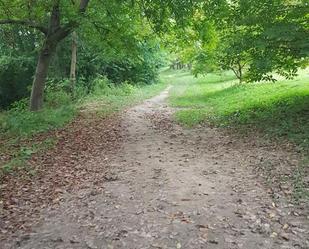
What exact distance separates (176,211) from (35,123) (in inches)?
351

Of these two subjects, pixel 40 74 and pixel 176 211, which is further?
pixel 40 74

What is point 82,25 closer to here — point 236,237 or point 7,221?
point 7,221

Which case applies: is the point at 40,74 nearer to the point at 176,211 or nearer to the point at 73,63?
the point at 73,63

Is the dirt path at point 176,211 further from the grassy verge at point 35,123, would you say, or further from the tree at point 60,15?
the tree at point 60,15

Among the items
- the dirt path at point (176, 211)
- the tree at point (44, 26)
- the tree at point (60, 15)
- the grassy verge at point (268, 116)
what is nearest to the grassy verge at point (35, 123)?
the tree at point (44, 26)

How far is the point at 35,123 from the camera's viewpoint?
1409 cm

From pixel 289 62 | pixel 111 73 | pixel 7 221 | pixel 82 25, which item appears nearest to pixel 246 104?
pixel 289 62

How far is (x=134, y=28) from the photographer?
17.0m

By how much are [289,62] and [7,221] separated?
964 cm

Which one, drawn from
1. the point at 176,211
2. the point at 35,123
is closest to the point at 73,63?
the point at 35,123

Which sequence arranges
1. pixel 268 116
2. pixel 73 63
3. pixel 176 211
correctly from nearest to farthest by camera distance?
pixel 176 211, pixel 268 116, pixel 73 63

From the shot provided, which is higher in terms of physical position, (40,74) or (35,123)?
(40,74)

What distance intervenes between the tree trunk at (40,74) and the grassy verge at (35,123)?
423mm

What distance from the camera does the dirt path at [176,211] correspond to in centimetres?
559
